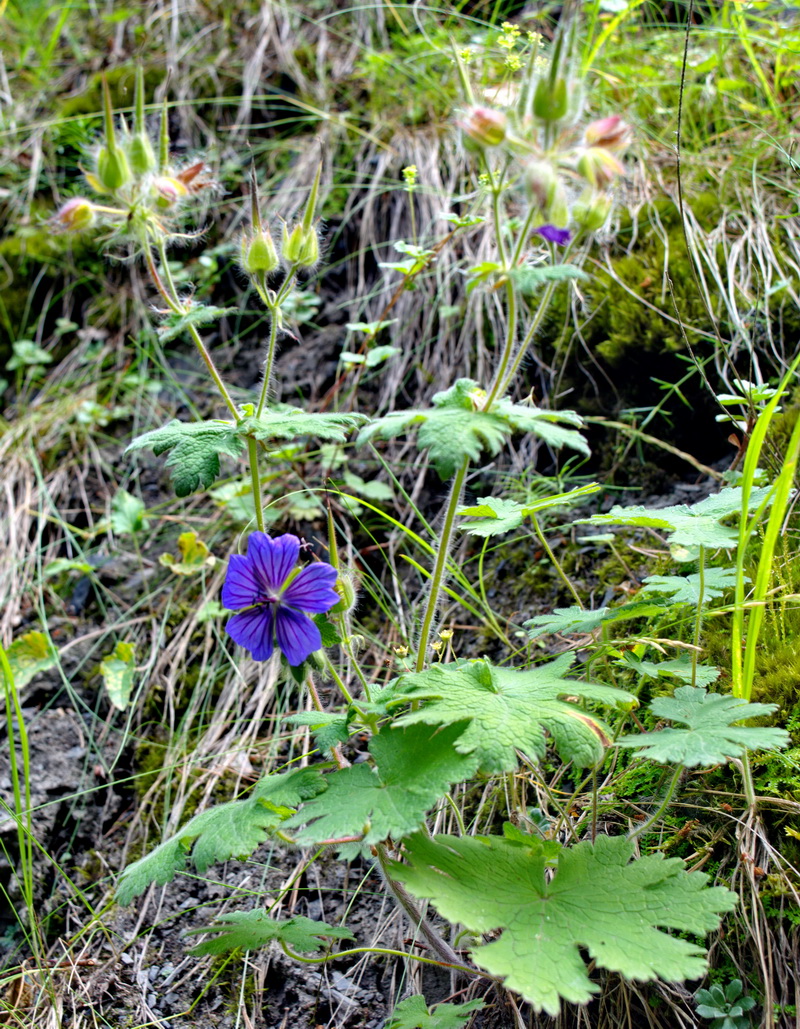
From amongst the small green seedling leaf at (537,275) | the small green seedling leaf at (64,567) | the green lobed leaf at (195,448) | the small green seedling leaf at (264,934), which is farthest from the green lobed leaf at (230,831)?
the small green seedling leaf at (64,567)

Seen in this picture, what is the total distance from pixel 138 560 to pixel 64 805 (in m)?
0.88

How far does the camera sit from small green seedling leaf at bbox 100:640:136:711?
7.43ft

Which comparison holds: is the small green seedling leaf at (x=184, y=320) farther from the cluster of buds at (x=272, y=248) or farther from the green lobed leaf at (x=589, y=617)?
the green lobed leaf at (x=589, y=617)

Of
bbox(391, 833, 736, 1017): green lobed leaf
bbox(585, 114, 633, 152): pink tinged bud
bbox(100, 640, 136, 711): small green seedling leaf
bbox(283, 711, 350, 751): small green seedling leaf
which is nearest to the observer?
bbox(391, 833, 736, 1017): green lobed leaf

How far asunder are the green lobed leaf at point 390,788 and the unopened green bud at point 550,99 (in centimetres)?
93

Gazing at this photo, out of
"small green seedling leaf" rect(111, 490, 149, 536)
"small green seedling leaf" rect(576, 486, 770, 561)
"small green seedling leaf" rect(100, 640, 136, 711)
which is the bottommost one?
"small green seedling leaf" rect(100, 640, 136, 711)

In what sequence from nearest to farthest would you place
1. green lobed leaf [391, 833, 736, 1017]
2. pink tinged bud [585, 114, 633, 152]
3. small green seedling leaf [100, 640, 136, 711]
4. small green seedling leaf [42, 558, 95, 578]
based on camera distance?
green lobed leaf [391, 833, 736, 1017]
pink tinged bud [585, 114, 633, 152]
small green seedling leaf [100, 640, 136, 711]
small green seedling leaf [42, 558, 95, 578]

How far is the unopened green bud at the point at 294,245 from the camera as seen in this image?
1.44 m

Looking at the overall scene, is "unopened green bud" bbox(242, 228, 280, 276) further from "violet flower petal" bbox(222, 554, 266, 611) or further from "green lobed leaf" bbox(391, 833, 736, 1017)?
"green lobed leaf" bbox(391, 833, 736, 1017)

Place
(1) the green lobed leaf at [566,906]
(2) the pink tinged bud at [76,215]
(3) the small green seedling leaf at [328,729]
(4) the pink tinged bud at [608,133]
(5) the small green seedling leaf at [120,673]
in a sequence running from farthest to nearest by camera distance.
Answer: (5) the small green seedling leaf at [120,673] < (2) the pink tinged bud at [76,215] < (3) the small green seedling leaf at [328,729] < (4) the pink tinged bud at [608,133] < (1) the green lobed leaf at [566,906]

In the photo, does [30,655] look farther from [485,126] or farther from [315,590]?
[485,126]

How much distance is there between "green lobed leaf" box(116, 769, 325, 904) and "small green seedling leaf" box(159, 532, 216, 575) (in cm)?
121

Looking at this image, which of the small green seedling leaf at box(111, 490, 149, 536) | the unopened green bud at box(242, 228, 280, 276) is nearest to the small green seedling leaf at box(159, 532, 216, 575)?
the small green seedling leaf at box(111, 490, 149, 536)

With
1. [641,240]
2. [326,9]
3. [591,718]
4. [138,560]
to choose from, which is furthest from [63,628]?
[326,9]
